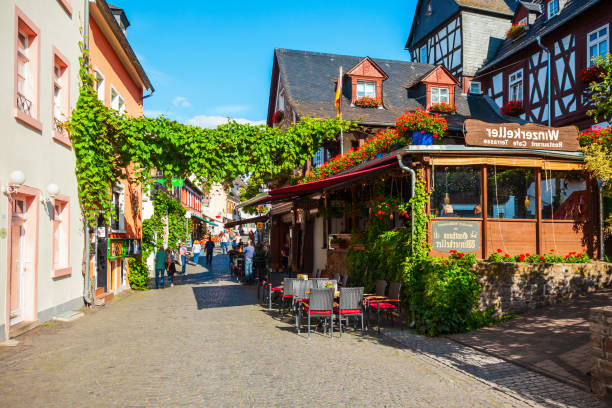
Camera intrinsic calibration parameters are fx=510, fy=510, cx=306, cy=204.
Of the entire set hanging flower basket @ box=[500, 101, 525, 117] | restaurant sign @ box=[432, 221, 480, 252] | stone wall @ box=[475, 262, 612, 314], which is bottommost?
stone wall @ box=[475, 262, 612, 314]

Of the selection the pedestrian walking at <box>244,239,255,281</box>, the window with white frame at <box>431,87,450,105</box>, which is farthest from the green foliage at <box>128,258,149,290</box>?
the window with white frame at <box>431,87,450,105</box>

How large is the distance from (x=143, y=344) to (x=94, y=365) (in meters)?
1.35

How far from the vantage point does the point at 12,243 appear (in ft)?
28.2

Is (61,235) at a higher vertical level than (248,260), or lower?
higher

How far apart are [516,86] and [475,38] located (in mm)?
4551

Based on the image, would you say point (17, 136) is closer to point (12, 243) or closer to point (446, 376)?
point (12, 243)

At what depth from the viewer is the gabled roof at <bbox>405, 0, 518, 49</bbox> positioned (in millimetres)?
25527

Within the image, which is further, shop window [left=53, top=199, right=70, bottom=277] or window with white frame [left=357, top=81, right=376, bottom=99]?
window with white frame [left=357, top=81, right=376, bottom=99]

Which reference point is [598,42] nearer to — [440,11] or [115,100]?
[440,11]

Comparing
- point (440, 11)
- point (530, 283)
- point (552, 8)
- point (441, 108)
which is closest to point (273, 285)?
point (530, 283)

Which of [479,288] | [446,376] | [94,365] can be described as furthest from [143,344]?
[479,288]

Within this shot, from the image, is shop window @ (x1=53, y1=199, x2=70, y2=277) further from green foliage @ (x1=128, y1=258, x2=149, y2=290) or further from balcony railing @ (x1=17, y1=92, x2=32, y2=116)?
green foliage @ (x1=128, y1=258, x2=149, y2=290)

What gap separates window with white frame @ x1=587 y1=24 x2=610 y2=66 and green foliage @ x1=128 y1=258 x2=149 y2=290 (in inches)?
634

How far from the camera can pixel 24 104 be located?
9070mm
